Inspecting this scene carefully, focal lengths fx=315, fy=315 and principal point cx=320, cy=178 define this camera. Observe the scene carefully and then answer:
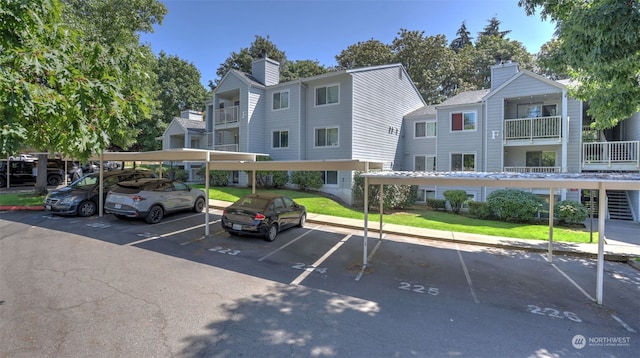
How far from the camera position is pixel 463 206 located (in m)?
18.6

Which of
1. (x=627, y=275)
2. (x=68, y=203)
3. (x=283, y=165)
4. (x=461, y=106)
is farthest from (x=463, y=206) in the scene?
(x=68, y=203)

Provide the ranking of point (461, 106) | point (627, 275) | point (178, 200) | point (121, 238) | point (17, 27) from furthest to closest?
point (461, 106) → point (178, 200) → point (121, 238) → point (627, 275) → point (17, 27)

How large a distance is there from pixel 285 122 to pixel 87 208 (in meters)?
13.3

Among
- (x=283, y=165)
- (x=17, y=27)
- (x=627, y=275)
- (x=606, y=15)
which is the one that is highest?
(x=606, y=15)

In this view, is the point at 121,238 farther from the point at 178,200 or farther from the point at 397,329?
the point at 397,329

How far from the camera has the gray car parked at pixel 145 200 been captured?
11.2m

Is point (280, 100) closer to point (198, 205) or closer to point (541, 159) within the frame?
point (198, 205)

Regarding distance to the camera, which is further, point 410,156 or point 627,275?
point 410,156

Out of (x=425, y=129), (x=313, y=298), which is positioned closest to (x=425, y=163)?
(x=425, y=129)

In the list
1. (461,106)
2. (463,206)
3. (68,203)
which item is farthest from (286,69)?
(68,203)

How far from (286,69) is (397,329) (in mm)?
47674

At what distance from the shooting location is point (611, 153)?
55.2ft

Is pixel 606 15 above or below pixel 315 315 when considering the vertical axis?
above

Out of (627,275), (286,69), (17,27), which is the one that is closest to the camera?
(17,27)
